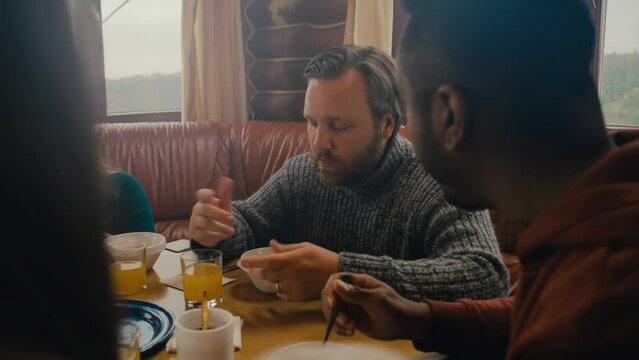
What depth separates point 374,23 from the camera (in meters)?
3.22

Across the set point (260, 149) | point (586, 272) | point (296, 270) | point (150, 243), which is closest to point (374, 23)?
point (260, 149)

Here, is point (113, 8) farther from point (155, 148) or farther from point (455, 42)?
point (455, 42)

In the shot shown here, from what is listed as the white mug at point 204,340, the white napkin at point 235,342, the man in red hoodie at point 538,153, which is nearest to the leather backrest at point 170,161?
→ the white napkin at point 235,342

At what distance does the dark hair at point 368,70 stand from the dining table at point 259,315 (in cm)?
67

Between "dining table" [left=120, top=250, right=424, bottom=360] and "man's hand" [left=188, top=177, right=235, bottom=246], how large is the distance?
137 mm

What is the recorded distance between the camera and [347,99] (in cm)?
171

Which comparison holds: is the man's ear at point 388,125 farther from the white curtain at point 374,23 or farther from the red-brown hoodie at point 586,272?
the white curtain at point 374,23

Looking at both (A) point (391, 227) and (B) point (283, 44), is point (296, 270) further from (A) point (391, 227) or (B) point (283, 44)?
(B) point (283, 44)

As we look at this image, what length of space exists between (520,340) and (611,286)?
11 cm

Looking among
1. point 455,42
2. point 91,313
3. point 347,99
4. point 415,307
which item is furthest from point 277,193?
point 91,313

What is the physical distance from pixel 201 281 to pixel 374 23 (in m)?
2.39

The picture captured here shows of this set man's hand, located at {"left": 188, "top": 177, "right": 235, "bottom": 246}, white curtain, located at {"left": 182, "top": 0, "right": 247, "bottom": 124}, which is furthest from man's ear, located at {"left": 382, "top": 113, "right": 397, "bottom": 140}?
white curtain, located at {"left": 182, "top": 0, "right": 247, "bottom": 124}

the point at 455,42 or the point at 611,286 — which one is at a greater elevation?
the point at 455,42

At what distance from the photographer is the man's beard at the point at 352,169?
5.59ft
